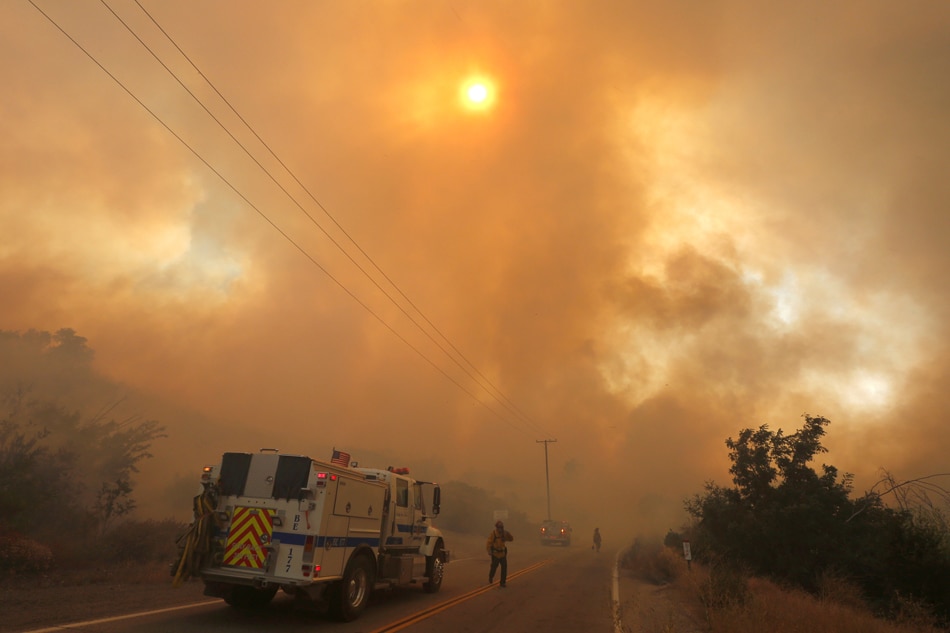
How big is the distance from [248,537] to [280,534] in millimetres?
698

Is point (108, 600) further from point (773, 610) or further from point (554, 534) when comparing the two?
point (554, 534)

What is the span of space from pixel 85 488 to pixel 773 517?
31318 mm

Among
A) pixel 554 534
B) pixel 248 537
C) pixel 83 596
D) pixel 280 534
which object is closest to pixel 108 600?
pixel 83 596

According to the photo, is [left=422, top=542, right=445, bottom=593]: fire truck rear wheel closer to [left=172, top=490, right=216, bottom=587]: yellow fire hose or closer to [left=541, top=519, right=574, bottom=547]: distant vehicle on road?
[left=172, top=490, right=216, bottom=587]: yellow fire hose

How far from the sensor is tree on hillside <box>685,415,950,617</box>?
716 inches

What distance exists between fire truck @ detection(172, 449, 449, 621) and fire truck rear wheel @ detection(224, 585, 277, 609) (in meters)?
0.02

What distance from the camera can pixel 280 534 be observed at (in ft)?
31.8

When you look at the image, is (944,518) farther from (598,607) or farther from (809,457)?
(598,607)

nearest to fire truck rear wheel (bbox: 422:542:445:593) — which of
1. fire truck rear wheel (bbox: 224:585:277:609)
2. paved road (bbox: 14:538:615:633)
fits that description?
paved road (bbox: 14:538:615:633)

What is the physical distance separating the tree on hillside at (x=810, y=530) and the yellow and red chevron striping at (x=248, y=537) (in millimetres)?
16364

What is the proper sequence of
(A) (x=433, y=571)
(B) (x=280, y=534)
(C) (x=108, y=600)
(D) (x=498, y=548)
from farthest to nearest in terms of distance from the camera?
(D) (x=498, y=548) → (A) (x=433, y=571) → (C) (x=108, y=600) → (B) (x=280, y=534)

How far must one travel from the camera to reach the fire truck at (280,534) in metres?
9.55

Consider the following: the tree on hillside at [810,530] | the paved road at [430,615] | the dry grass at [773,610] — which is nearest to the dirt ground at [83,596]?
the paved road at [430,615]

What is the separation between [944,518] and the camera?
18.7m
